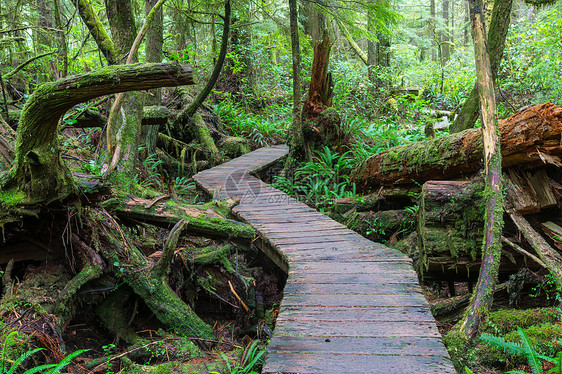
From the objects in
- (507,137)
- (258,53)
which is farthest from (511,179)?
(258,53)

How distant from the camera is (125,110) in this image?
18.4 feet

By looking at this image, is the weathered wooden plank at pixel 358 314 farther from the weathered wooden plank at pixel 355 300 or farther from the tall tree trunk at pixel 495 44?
the tall tree trunk at pixel 495 44

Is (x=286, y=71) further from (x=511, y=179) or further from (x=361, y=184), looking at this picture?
(x=511, y=179)

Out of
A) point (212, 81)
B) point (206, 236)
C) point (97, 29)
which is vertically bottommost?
point (206, 236)

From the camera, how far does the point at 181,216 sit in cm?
419

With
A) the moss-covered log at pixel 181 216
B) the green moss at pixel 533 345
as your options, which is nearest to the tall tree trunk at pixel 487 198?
the green moss at pixel 533 345

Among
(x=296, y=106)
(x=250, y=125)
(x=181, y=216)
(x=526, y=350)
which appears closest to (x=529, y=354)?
(x=526, y=350)

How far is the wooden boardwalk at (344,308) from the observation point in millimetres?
2342

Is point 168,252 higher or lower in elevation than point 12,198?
lower

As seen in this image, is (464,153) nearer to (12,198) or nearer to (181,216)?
(181,216)

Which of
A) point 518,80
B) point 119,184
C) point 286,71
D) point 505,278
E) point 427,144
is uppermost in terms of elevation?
point 286,71

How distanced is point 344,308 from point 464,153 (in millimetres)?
2959

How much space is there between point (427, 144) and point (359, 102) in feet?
29.9

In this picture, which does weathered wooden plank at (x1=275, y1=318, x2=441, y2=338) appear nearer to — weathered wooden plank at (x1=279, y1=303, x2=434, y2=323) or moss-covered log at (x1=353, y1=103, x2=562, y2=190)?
weathered wooden plank at (x1=279, y1=303, x2=434, y2=323)
